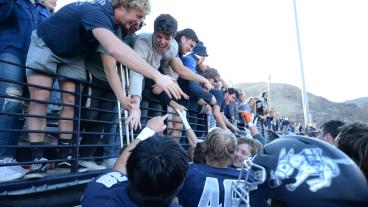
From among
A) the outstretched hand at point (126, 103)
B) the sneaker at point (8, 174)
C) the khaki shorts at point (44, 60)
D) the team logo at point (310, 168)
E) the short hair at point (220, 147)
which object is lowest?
the sneaker at point (8, 174)

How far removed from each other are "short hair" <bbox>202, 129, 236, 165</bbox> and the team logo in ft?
4.44

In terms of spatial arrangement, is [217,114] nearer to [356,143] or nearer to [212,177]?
[212,177]

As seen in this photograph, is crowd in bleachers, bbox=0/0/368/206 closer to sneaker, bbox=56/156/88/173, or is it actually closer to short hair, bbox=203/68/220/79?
sneaker, bbox=56/156/88/173

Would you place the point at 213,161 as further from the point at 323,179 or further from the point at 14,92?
the point at 14,92

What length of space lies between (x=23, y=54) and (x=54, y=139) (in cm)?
130

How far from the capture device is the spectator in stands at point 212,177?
9.66 feet

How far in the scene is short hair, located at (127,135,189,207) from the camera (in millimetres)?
1795

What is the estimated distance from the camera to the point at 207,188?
9.74 feet

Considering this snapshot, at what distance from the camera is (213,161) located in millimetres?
3336

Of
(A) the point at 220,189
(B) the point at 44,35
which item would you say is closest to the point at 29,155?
(B) the point at 44,35

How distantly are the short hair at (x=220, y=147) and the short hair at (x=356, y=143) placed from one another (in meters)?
1.08

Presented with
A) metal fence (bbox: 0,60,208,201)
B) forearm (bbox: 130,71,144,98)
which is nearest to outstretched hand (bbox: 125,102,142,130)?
metal fence (bbox: 0,60,208,201)

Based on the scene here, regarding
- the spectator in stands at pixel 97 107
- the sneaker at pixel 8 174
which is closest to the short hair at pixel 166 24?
the spectator in stands at pixel 97 107

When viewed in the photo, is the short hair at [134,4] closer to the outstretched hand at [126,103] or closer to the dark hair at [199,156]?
the outstretched hand at [126,103]
